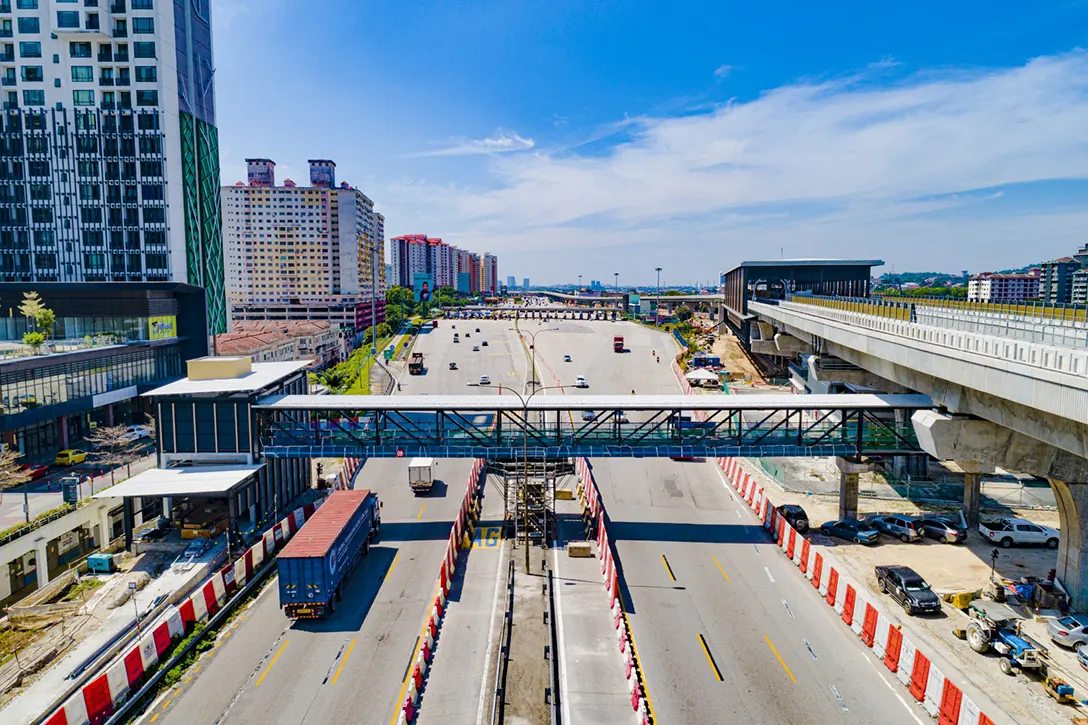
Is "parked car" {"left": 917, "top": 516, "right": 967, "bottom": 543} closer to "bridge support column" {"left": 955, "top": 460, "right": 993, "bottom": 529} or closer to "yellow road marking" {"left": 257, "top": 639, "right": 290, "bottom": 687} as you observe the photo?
"bridge support column" {"left": 955, "top": 460, "right": 993, "bottom": 529}

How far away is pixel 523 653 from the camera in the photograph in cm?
2106

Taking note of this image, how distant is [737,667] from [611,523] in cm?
1491

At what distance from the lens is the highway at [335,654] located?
18766 mm

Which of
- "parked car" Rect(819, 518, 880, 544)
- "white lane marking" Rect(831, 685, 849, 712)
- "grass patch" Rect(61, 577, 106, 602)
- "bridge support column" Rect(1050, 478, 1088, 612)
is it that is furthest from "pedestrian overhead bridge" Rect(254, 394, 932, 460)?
"white lane marking" Rect(831, 685, 849, 712)

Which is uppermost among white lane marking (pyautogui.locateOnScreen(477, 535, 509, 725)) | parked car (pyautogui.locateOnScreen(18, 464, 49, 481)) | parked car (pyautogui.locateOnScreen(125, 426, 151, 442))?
parked car (pyautogui.locateOnScreen(125, 426, 151, 442))

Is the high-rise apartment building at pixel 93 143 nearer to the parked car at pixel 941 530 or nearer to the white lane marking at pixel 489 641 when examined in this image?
the white lane marking at pixel 489 641

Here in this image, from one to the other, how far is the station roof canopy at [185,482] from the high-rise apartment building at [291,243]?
130533mm

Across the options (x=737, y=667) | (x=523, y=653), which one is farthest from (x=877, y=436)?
(x=523, y=653)

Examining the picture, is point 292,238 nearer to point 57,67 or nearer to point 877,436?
point 57,67

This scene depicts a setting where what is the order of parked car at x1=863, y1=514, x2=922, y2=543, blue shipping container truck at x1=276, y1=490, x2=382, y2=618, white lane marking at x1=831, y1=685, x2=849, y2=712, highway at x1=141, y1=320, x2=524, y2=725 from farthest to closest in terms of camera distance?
parked car at x1=863, y1=514, x2=922, y2=543, blue shipping container truck at x1=276, y1=490, x2=382, y2=618, white lane marking at x1=831, y1=685, x2=849, y2=712, highway at x1=141, y1=320, x2=524, y2=725

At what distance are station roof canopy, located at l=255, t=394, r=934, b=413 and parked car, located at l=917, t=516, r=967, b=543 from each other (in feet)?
20.9

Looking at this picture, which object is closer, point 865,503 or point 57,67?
point 865,503

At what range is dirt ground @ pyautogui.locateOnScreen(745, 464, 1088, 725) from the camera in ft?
63.5

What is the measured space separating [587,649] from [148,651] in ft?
47.5
